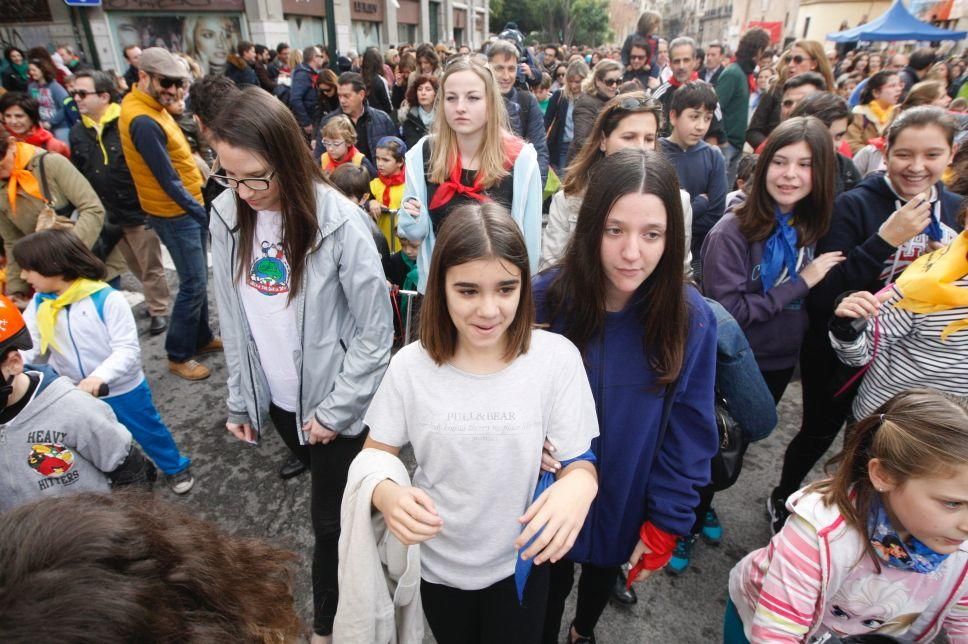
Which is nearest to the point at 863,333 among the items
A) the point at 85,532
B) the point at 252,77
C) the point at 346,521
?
the point at 346,521

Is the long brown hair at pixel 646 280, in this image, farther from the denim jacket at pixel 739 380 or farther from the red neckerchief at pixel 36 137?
the red neckerchief at pixel 36 137

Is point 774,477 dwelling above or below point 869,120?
below

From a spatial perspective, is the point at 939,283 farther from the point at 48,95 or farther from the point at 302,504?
the point at 48,95

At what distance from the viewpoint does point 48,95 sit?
8.03 metres

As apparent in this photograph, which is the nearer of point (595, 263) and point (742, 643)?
point (595, 263)

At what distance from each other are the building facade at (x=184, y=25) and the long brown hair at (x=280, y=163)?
10.8 meters

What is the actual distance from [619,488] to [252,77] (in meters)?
9.94

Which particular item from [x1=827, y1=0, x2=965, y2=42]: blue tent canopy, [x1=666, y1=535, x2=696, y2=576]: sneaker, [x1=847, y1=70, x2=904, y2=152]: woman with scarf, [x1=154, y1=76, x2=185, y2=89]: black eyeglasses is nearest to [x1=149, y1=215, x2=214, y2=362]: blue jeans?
[x1=154, y1=76, x2=185, y2=89]: black eyeglasses

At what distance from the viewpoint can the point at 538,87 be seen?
9.19m

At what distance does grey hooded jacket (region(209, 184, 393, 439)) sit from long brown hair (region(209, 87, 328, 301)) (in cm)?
3

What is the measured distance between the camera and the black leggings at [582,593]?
1.89m

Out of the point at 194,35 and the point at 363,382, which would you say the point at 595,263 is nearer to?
the point at 363,382

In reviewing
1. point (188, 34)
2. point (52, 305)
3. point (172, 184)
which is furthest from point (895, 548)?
point (188, 34)

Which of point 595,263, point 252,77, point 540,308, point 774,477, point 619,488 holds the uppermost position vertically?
point 252,77
